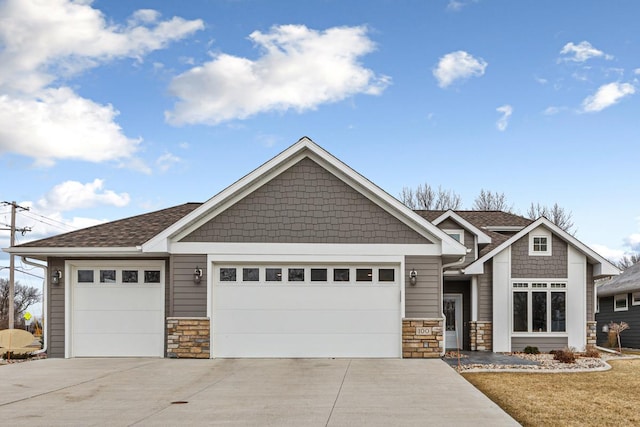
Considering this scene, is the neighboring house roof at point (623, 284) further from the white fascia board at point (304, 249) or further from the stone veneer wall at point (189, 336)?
the stone veneer wall at point (189, 336)

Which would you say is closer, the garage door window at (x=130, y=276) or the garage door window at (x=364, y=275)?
→ the garage door window at (x=364, y=275)

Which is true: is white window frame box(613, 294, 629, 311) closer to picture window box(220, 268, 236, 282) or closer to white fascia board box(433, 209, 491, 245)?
white fascia board box(433, 209, 491, 245)

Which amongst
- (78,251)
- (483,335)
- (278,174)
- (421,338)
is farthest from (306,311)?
(483,335)

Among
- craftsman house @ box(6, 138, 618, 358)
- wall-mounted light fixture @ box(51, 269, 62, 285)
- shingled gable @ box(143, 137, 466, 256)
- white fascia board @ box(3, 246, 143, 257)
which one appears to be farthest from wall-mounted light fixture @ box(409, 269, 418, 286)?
wall-mounted light fixture @ box(51, 269, 62, 285)

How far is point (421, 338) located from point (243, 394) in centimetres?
588

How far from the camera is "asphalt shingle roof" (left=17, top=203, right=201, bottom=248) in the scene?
1558cm

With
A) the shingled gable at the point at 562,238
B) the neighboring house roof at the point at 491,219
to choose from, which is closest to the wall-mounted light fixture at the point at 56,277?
the shingled gable at the point at 562,238

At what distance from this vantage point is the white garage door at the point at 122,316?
623 inches

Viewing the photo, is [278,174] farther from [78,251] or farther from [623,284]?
[623,284]

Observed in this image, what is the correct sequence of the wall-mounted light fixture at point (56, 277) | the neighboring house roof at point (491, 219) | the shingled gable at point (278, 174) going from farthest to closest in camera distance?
the neighboring house roof at point (491, 219) → the wall-mounted light fixture at point (56, 277) → the shingled gable at point (278, 174)

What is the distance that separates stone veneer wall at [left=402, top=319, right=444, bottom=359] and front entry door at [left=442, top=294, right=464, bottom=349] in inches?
254

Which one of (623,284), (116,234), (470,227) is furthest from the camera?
(623,284)

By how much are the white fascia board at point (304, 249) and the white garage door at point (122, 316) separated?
4.52 feet

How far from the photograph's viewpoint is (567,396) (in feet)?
35.4
